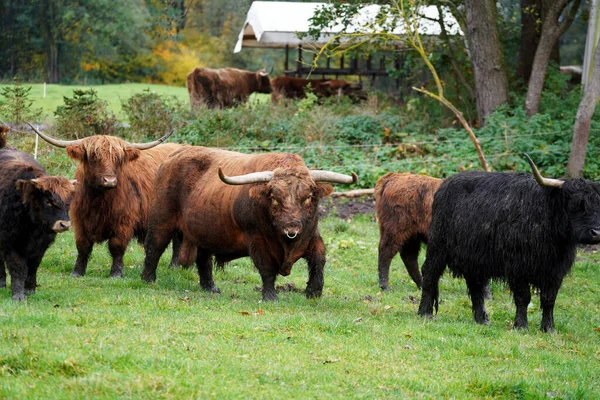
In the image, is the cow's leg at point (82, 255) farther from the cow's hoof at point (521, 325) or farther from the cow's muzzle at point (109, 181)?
the cow's hoof at point (521, 325)

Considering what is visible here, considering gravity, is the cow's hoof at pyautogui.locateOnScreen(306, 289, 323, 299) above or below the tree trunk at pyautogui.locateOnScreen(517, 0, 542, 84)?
below

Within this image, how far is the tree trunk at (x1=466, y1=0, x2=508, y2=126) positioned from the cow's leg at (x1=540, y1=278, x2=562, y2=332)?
1310 cm

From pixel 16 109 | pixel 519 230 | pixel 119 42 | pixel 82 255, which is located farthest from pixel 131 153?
pixel 119 42

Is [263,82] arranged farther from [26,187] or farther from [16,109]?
[26,187]

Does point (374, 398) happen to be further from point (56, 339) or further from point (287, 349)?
point (56, 339)

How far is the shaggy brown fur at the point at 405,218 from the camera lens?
1194 centimetres

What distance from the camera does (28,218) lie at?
9477mm

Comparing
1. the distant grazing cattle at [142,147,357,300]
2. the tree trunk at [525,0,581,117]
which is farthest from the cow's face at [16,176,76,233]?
the tree trunk at [525,0,581,117]

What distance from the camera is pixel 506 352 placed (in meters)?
8.11

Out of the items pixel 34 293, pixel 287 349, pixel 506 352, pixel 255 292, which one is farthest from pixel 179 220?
pixel 506 352

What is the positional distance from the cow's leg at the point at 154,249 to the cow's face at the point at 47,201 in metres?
2.16

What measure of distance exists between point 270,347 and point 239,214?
2751 mm

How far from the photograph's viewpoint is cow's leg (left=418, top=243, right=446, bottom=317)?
32.8 feet

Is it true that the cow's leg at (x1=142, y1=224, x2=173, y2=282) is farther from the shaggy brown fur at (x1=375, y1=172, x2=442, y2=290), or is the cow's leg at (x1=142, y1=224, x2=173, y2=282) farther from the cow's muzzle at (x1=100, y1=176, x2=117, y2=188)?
the shaggy brown fur at (x1=375, y1=172, x2=442, y2=290)
